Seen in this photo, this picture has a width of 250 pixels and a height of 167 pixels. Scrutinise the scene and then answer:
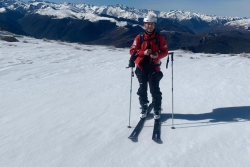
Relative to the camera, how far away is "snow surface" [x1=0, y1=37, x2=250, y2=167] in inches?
196

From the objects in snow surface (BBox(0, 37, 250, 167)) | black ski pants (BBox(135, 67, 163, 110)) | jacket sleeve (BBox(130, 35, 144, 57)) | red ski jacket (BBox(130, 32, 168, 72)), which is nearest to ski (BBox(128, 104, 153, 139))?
snow surface (BBox(0, 37, 250, 167))

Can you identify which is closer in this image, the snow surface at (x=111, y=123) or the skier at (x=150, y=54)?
the snow surface at (x=111, y=123)

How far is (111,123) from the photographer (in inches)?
264

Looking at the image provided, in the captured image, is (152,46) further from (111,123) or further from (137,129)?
(111,123)

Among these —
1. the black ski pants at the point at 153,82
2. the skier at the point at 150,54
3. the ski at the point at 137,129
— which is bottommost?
the ski at the point at 137,129

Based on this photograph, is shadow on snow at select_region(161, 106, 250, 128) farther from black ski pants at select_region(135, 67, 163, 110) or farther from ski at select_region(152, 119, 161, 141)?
black ski pants at select_region(135, 67, 163, 110)

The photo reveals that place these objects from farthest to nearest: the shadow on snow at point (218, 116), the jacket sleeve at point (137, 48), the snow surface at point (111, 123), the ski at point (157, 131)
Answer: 1. the shadow on snow at point (218, 116)
2. the jacket sleeve at point (137, 48)
3. the ski at point (157, 131)
4. the snow surface at point (111, 123)

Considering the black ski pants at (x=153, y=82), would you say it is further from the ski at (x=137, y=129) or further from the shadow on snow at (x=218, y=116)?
the shadow on snow at (x=218, y=116)

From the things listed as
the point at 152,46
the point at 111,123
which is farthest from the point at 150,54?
the point at 111,123

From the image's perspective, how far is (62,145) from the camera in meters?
5.43

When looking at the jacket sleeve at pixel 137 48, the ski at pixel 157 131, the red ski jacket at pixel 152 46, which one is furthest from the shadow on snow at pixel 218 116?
the jacket sleeve at pixel 137 48

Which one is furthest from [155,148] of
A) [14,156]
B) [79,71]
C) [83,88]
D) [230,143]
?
[79,71]

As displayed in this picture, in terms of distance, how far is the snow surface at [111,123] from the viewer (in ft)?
16.3

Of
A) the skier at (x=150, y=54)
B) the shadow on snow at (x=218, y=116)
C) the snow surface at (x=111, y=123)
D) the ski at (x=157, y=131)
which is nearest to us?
the snow surface at (x=111, y=123)
